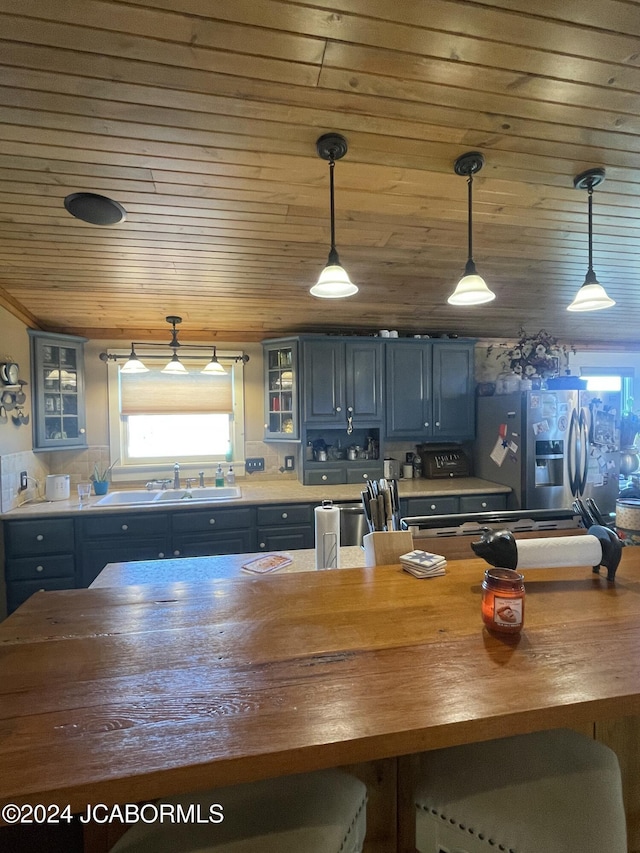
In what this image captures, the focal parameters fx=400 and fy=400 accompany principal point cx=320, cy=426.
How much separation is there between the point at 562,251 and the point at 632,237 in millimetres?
386

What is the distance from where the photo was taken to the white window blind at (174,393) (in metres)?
3.56

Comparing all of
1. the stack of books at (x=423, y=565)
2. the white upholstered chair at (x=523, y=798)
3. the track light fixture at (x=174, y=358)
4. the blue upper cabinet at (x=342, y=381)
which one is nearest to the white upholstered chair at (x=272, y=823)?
the white upholstered chair at (x=523, y=798)

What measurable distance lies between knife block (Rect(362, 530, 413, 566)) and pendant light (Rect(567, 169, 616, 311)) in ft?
4.60

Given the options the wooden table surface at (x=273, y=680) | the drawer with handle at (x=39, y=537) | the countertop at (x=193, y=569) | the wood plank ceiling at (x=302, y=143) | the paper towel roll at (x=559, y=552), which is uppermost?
the wood plank ceiling at (x=302, y=143)

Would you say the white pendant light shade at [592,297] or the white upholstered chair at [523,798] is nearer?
the white upholstered chair at [523,798]

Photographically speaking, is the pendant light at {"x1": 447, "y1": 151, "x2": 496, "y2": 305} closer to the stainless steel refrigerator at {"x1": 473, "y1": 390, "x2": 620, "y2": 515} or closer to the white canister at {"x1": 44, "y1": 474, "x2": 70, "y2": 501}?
the stainless steel refrigerator at {"x1": 473, "y1": 390, "x2": 620, "y2": 515}

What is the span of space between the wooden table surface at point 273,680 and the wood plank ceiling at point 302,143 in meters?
1.70

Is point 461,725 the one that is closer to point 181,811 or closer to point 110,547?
point 181,811

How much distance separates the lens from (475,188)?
2018 mm

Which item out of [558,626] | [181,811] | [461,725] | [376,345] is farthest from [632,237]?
[181,811]

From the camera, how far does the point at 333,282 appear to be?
154cm

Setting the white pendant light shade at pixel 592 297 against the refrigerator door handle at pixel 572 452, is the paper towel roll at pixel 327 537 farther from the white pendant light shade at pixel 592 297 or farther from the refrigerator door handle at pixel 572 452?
the refrigerator door handle at pixel 572 452

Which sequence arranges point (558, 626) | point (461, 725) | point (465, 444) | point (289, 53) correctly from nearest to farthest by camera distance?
1. point (461, 725)
2. point (558, 626)
3. point (289, 53)
4. point (465, 444)

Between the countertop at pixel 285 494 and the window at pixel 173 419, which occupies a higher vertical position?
the window at pixel 173 419
